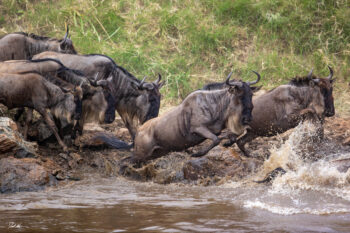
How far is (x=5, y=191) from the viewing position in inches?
251

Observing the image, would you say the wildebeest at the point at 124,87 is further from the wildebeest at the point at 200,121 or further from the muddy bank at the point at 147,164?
the wildebeest at the point at 200,121

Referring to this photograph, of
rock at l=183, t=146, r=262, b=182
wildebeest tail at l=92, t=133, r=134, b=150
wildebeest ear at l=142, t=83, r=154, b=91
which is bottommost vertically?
rock at l=183, t=146, r=262, b=182

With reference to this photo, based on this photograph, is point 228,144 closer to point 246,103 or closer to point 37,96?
point 246,103

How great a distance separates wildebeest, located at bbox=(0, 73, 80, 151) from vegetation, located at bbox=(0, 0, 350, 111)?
2904 millimetres

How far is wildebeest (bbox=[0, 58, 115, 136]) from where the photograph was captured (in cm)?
836

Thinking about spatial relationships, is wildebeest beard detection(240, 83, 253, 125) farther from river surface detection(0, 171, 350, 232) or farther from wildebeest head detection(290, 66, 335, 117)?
wildebeest head detection(290, 66, 335, 117)

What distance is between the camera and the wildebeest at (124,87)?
884 centimetres

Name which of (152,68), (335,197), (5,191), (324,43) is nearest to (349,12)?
(324,43)

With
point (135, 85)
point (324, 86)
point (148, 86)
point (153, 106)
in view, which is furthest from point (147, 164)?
point (324, 86)

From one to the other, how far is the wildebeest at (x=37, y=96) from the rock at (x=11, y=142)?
1.86ft

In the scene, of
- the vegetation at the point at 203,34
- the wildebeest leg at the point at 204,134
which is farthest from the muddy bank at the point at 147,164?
the vegetation at the point at 203,34

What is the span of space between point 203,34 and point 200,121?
16.7 ft

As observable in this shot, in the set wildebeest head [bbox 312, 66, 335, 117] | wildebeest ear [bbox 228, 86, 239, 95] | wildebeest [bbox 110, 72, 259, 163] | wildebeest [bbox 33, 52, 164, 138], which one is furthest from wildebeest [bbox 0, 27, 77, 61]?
wildebeest head [bbox 312, 66, 335, 117]

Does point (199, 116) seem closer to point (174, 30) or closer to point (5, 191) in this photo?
point (5, 191)
